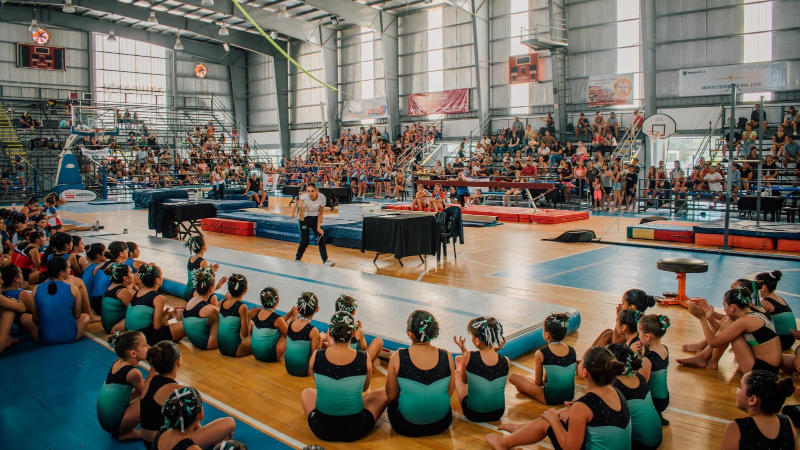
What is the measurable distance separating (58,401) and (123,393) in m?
1.17

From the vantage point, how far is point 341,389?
3850mm

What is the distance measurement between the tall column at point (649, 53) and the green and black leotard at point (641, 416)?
21.0 meters

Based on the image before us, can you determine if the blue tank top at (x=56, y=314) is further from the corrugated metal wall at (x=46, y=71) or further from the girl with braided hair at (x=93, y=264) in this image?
the corrugated metal wall at (x=46, y=71)

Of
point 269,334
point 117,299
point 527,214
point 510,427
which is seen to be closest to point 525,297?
point 269,334

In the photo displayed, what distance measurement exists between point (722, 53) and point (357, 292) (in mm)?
20888

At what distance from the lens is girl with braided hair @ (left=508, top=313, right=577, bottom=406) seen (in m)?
4.25

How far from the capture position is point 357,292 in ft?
23.7

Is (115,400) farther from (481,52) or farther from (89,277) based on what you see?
(481,52)

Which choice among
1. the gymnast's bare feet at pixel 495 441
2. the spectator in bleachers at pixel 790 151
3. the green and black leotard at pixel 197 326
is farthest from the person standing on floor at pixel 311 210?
the spectator in bleachers at pixel 790 151

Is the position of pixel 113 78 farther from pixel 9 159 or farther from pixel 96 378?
pixel 96 378

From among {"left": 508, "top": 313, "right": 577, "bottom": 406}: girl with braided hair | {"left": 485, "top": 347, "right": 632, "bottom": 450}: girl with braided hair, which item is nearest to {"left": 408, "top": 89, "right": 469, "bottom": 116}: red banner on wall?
{"left": 508, "top": 313, "right": 577, "bottom": 406}: girl with braided hair

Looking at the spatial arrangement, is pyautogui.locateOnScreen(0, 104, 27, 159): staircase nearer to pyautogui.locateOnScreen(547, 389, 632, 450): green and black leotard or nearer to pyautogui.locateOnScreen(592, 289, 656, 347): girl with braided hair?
pyautogui.locateOnScreen(592, 289, 656, 347): girl with braided hair

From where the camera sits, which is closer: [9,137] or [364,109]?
[9,137]

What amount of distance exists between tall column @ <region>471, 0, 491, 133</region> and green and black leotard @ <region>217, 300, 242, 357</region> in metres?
23.8
